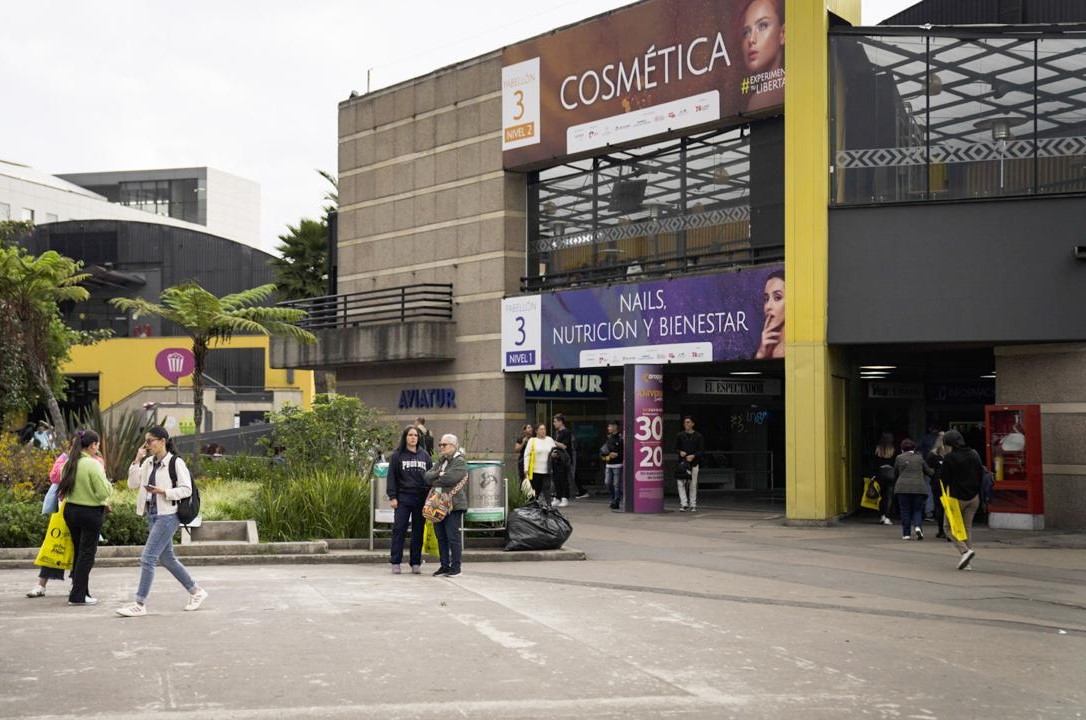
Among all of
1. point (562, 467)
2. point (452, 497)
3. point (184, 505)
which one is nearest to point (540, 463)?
point (562, 467)

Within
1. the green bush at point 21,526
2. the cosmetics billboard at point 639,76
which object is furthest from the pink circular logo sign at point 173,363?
the green bush at point 21,526

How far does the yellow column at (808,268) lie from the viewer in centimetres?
2136

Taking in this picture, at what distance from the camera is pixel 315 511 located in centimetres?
1719

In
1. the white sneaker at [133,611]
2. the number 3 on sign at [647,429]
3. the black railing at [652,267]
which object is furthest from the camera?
the number 3 on sign at [647,429]

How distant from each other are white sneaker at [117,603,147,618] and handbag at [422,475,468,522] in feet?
13.3

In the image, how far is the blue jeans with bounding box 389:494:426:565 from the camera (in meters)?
14.8

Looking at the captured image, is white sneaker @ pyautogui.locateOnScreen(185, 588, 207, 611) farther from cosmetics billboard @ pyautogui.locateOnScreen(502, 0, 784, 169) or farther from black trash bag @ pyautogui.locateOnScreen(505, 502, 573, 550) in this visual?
cosmetics billboard @ pyautogui.locateOnScreen(502, 0, 784, 169)

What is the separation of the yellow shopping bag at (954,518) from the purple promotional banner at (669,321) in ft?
23.3

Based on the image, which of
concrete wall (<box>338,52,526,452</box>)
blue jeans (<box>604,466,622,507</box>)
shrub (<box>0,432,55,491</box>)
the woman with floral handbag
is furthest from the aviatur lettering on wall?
the woman with floral handbag

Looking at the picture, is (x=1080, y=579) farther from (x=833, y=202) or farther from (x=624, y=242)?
(x=624, y=242)

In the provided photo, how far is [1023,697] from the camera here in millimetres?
7977

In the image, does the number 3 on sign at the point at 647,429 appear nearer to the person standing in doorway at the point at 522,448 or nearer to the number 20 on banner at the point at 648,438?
the number 20 on banner at the point at 648,438

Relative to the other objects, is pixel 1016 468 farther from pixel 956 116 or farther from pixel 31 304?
pixel 31 304

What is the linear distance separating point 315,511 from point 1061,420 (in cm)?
1219
